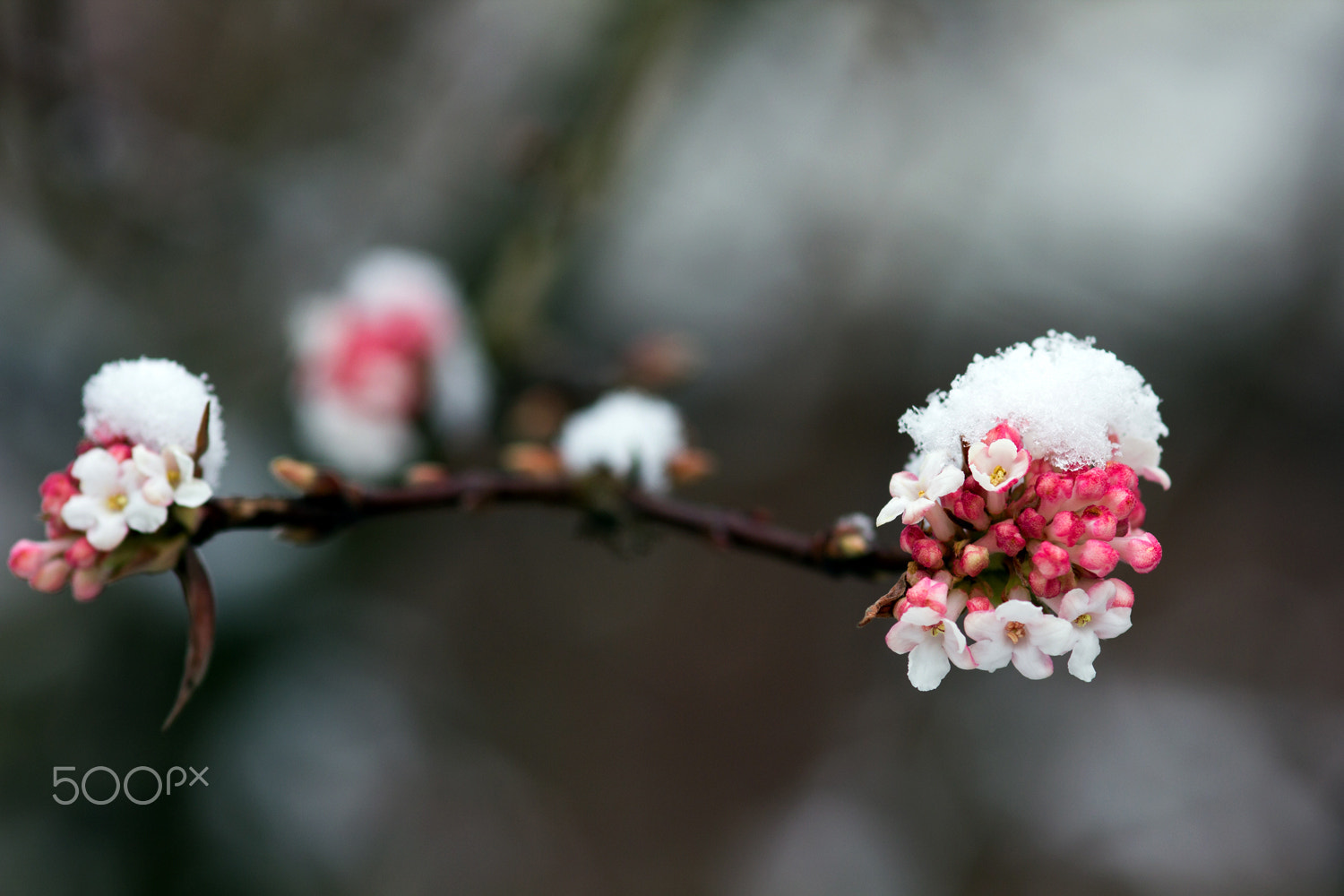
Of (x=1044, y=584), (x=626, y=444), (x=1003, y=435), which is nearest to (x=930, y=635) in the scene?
(x=1044, y=584)

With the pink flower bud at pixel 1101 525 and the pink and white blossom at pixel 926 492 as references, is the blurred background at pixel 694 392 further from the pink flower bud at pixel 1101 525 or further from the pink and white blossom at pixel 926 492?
the pink flower bud at pixel 1101 525

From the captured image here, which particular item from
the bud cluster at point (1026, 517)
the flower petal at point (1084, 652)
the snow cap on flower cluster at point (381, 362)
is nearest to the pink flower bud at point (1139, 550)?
the bud cluster at point (1026, 517)

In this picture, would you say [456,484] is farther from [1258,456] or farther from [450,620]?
[1258,456]

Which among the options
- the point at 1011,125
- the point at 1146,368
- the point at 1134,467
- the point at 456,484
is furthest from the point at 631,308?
the point at 1134,467

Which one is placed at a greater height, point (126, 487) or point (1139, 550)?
point (1139, 550)

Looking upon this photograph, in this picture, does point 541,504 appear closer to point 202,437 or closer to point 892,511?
point 202,437

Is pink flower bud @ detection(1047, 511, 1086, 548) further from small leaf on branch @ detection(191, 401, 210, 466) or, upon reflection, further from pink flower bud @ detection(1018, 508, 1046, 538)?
small leaf on branch @ detection(191, 401, 210, 466)
